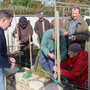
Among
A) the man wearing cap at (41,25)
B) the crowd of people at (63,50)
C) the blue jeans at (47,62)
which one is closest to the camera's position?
the crowd of people at (63,50)

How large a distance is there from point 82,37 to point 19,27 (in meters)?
1.65

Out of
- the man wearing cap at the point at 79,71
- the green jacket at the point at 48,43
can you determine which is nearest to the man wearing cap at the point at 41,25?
the green jacket at the point at 48,43

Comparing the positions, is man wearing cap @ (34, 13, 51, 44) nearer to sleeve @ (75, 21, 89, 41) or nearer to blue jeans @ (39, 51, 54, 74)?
sleeve @ (75, 21, 89, 41)

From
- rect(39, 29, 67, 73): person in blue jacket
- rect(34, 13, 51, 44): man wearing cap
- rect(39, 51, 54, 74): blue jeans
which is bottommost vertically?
rect(39, 51, 54, 74): blue jeans

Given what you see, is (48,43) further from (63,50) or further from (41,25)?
(41,25)

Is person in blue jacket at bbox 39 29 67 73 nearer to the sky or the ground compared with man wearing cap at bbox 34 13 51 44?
nearer to the ground

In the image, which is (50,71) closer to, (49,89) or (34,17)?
(49,89)

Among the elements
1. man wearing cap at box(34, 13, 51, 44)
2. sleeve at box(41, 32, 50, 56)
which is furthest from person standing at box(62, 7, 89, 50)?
man wearing cap at box(34, 13, 51, 44)

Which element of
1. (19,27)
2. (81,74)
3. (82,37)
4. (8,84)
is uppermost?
(19,27)

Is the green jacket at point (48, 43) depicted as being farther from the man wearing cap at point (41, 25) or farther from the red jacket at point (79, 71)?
the man wearing cap at point (41, 25)

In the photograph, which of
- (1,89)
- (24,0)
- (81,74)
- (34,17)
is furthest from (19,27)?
(24,0)

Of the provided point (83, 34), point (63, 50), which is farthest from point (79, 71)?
point (83, 34)

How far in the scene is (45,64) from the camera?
2686 mm

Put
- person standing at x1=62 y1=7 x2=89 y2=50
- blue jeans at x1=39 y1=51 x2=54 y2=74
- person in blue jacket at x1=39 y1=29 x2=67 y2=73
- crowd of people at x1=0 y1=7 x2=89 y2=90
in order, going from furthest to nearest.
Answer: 1. person standing at x1=62 y1=7 x2=89 y2=50
2. blue jeans at x1=39 y1=51 x2=54 y2=74
3. person in blue jacket at x1=39 y1=29 x2=67 y2=73
4. crowd of people at x1=0 y1=7 x2=89 y2=90
